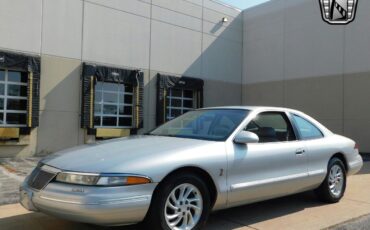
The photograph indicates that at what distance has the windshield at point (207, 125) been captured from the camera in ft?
16.2

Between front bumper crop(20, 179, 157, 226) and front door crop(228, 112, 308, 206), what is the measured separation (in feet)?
3.93

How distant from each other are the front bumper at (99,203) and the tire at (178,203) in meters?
0.10

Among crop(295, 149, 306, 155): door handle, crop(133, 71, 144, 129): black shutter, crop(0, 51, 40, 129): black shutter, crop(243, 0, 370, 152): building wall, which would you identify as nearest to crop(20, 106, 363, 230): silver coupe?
crop(295, 149, 306, 155): door handle

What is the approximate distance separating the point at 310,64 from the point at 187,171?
48.4 feet

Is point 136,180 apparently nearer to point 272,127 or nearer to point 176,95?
point 272,127

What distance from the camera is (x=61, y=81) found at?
1360 centimetres

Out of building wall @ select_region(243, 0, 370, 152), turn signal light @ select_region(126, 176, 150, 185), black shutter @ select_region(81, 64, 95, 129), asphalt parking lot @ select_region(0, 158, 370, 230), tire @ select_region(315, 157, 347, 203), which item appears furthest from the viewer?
building wall @ select_region(243, 0, 370, 152)

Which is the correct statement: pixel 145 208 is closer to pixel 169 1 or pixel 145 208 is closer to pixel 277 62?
pixel 169 1

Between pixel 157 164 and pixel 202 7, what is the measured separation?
15304 mm

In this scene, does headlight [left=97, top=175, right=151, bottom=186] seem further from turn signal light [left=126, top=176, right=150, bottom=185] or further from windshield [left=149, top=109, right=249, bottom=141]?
windshield [left=149, top=109, right=249, bottom=141]

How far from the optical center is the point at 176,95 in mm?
17625

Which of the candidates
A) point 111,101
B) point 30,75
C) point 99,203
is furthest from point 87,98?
point 99,203

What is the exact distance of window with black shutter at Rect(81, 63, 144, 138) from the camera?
14039 mm

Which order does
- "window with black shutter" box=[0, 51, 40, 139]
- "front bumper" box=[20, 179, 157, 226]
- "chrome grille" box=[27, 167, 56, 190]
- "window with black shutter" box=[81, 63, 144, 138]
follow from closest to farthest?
"front bumper" box=[20, 179, 157, 226] < "chrome grille" box=[27, 167, 56, 190] < "window with black shutter" box=[0, 51, 40, 139] < "window with black shutter" box=[81, 63, 144, 138]
